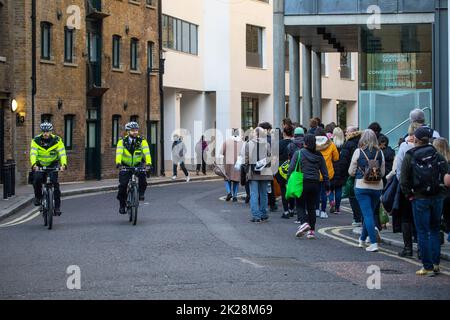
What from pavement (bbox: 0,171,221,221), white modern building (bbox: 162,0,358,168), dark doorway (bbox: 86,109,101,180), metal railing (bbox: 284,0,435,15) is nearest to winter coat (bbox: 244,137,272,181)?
pavement (bbox: 0,171,221,221)

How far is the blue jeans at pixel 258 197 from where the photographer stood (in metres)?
17.9

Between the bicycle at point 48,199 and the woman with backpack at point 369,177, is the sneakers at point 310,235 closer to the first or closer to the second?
the woman with backpack at point 369,177

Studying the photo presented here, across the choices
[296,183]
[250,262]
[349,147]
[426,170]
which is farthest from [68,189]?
[426,170]

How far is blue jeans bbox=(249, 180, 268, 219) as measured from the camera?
1789 centimetres

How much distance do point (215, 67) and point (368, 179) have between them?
37.2 meters

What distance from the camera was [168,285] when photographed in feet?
33.2

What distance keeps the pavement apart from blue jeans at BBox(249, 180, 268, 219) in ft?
17.3

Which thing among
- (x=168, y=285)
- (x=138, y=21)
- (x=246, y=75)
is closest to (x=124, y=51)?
(x=138, y=21)

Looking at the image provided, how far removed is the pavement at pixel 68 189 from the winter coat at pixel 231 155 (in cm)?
493

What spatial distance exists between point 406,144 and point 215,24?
124 feet

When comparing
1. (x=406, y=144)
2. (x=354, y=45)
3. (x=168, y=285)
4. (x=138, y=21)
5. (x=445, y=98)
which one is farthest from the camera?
(x=138, y=21)
